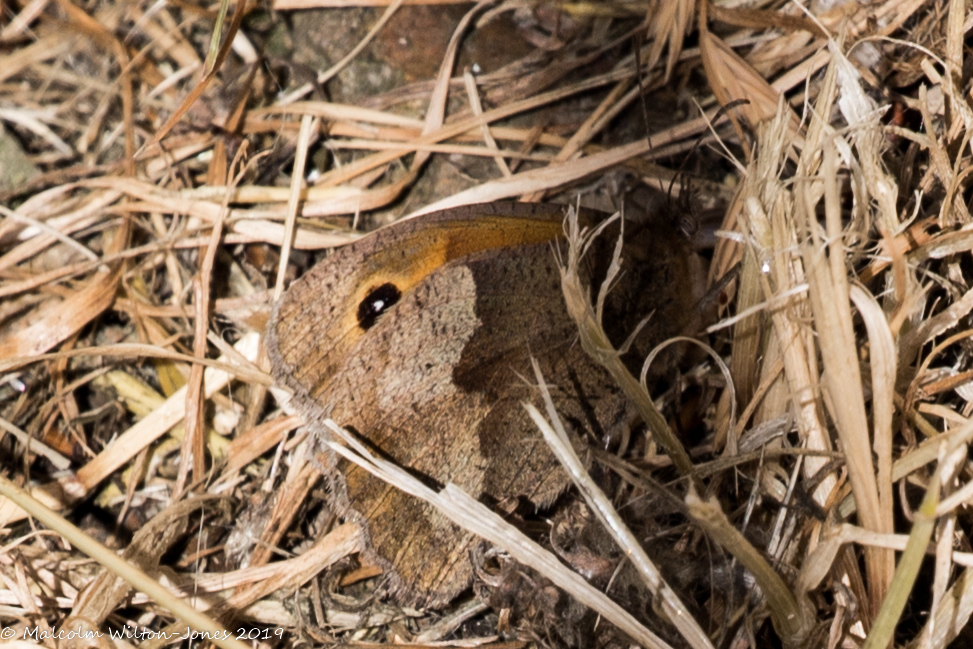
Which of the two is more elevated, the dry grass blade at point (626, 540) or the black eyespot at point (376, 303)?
the black eyespot at point (376, 303)

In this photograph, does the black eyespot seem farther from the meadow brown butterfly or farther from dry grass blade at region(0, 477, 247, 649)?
dry grass blade at region(0, 477, 247, 649)

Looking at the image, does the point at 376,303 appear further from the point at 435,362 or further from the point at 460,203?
the point at 460,203

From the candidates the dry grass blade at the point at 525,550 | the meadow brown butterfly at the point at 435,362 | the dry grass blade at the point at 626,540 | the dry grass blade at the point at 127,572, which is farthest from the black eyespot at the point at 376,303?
the dry grass blade at the point at 127,572

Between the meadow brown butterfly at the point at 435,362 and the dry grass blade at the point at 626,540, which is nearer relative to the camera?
the dry grass blade at the point at 626,540

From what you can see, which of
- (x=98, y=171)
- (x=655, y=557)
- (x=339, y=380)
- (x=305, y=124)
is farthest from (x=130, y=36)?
(x=655, y=557)

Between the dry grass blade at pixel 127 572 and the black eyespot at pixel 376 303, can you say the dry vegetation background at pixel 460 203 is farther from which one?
the black eyespot at pixel 376 303
